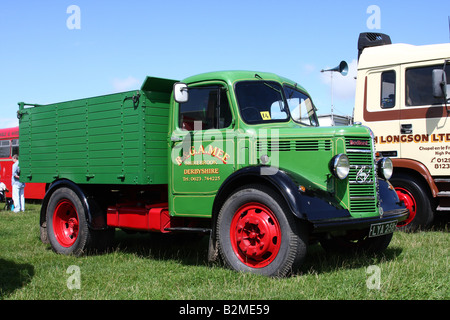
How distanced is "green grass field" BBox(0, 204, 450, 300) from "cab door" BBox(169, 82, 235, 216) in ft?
2.76

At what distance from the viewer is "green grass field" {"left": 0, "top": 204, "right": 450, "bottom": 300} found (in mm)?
4609

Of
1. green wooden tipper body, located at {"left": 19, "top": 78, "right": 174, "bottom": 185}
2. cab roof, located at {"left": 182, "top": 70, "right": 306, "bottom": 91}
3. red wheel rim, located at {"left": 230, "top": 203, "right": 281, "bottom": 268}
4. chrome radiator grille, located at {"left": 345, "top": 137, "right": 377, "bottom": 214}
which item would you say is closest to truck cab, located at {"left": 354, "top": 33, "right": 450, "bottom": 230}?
chrome radiator grille, located at {"left": 345, "top": 137, "right": 377, "bottom": 214}

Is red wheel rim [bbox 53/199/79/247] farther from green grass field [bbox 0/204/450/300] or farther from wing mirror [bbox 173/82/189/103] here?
wing mirror [bbox 173/82/189/103]

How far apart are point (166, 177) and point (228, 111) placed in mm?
1412

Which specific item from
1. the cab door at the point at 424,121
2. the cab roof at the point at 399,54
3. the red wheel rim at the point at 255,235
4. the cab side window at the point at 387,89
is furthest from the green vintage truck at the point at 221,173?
the cab roof at the point at 399,54

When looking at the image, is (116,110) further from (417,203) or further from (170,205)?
(417,203)

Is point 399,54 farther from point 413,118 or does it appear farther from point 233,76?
point 233,76

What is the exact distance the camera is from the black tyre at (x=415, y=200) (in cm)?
861

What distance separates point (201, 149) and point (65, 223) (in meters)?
3.00

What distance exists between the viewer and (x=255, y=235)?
5418 mm

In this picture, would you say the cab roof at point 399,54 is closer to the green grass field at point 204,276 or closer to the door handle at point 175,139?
the green grass field at point 204,276

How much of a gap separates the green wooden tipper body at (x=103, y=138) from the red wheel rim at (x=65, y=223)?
48cm
